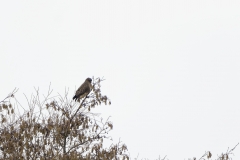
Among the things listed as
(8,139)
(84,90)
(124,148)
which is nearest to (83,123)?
(124,148)

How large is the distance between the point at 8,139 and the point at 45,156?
0.74 metres

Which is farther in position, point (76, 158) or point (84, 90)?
point (84, 90)

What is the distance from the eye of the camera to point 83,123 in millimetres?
10203

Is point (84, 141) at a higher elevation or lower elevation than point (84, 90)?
lower

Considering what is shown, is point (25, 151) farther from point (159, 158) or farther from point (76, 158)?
point (159, 158)

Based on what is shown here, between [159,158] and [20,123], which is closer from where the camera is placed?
[20,123]

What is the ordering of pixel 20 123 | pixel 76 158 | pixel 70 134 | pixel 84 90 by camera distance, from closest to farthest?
1. pixel 76 158
2. pixel 20 123
3. pixel 70 134
4. pixel 84 90

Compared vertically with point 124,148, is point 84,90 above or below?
above

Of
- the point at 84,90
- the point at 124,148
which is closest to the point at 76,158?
the point at 124,148

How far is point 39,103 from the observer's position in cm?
1049

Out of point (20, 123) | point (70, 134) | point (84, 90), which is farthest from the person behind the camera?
point (84, 90)

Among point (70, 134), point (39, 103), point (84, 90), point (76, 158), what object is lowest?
point (76, 158)

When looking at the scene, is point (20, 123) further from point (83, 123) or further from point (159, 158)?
point (159, 158)

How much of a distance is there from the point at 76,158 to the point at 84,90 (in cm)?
415
